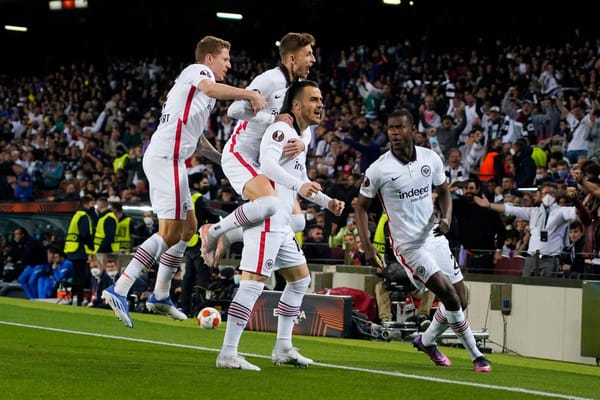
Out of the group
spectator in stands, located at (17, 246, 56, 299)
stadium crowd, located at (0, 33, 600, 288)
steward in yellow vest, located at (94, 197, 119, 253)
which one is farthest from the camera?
spectator in stands, located at (17, 246, 56, 299)

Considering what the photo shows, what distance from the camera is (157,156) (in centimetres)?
1028

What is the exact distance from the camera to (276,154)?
9.11 meters

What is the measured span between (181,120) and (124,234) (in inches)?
479

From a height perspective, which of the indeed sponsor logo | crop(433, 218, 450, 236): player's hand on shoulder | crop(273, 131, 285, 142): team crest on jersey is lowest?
crop(433, 218, 450, 236): player's hand on shoulder

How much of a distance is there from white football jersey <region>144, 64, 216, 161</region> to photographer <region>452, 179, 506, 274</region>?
7.35m

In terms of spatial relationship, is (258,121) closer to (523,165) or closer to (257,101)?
(257,101)

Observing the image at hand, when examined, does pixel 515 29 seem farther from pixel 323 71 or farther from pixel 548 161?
pixel 548 161

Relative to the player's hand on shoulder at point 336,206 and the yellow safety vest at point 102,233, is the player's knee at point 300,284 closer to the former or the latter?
the player's hand on shoulder at point 336,206

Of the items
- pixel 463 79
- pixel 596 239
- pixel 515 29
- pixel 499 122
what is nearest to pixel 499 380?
pixel 596 239

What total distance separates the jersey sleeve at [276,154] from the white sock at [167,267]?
1658mm

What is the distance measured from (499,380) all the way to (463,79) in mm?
17584

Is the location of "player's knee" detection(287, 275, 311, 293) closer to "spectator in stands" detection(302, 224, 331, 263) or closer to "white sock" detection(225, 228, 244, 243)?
"white sock" detection(225, 228, 244, 243)

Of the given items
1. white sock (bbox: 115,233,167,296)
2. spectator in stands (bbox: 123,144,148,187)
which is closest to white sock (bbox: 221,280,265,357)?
white sock (bbox: 115,233,167,296)

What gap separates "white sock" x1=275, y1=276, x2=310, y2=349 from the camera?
31.4 feet
